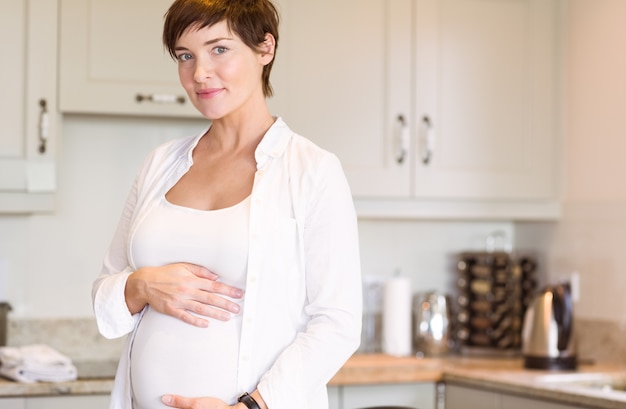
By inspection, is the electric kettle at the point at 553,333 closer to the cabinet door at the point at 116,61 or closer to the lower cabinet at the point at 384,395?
the lower cabinet at the point at 384,395

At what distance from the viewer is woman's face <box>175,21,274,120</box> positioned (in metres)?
1.57

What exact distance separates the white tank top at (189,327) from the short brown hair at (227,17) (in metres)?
0.27

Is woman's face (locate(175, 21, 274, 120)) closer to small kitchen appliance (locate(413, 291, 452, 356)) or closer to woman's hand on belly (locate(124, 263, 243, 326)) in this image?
woman's hand on belly (locate(124, 263, 243, 326))

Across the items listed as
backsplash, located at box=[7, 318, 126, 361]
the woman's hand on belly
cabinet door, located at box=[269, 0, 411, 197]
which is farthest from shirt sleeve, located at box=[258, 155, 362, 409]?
backsplash, located at box=[7, 318, 126, 361]

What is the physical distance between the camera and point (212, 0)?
5.16ft

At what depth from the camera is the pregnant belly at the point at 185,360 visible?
1533mm

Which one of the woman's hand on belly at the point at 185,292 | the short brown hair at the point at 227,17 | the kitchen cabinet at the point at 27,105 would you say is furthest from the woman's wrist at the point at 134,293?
the kitchen cabinet at the point at 27,105

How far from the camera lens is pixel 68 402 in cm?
267

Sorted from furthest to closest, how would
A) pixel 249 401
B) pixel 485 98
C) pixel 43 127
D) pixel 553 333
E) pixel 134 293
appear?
pixel 485 98 < pixel 553 333 < pixel 43 127 < pixel 134 293 < pixel 249 401

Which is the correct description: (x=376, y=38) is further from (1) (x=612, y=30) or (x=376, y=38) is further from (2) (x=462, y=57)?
(1) (x=612, y=30)

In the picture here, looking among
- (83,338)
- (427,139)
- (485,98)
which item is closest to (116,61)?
(83,338)

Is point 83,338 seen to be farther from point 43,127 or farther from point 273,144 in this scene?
point 273,144

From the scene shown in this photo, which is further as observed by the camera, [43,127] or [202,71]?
[43,127]

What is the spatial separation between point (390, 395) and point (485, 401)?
31 cm
